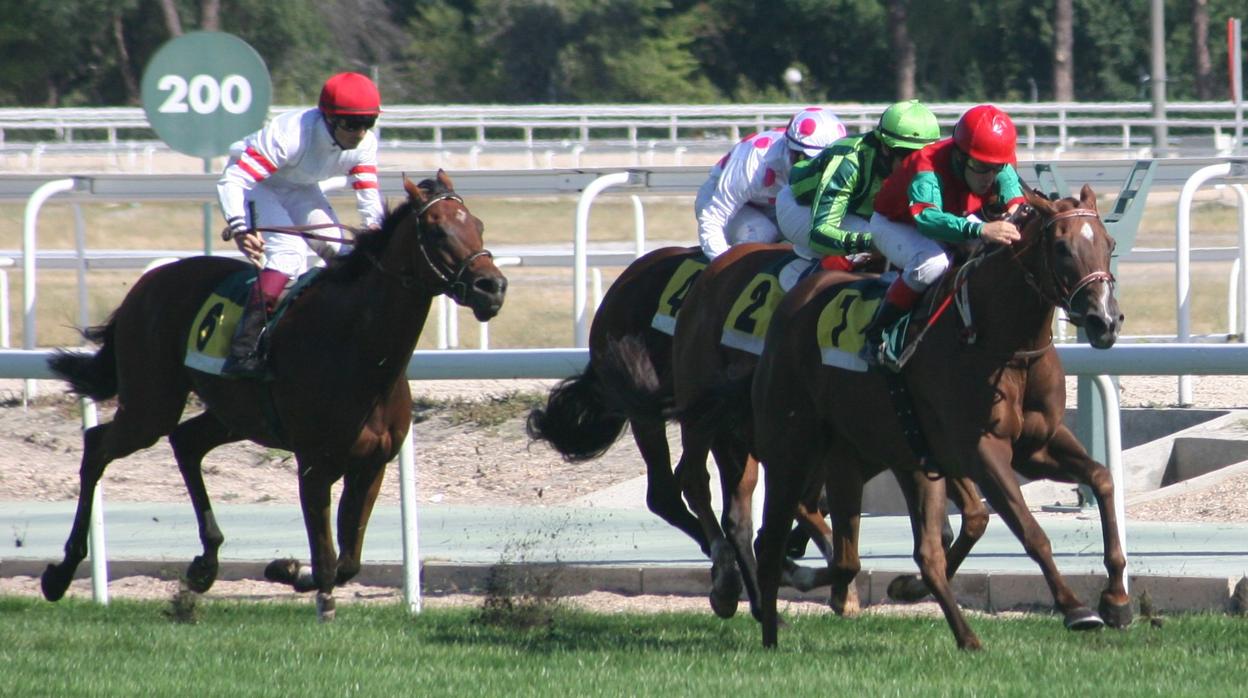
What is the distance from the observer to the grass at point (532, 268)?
50.6ft

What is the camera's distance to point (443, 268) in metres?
6.76

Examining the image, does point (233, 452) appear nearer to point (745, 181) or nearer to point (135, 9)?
point (745, 181)

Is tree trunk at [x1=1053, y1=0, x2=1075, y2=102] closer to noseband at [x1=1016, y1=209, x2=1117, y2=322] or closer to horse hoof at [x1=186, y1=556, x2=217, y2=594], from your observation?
horse hoof at [x1=186, y1=556, x2=217, y2=594]

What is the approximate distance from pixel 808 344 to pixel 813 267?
0.73 m

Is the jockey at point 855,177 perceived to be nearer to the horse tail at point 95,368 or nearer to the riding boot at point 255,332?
the riding boot at point 255,332

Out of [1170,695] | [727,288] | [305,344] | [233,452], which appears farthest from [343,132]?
[233,452]

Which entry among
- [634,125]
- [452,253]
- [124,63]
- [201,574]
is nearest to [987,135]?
[452,253]

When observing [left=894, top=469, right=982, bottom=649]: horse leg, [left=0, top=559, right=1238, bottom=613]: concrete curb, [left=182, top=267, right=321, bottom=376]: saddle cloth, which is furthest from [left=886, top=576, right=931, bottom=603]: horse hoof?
[left=182, top=267, right=321, bottom=376]: saddle cloth

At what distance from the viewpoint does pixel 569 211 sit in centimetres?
2595

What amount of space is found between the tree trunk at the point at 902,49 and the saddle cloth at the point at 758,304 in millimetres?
36250

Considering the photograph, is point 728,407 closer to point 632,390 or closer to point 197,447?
point 632,390

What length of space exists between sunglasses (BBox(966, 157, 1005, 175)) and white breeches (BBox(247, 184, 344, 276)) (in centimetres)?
264

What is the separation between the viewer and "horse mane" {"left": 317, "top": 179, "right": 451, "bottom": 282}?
705 centimetres

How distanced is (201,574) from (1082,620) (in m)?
3.47
